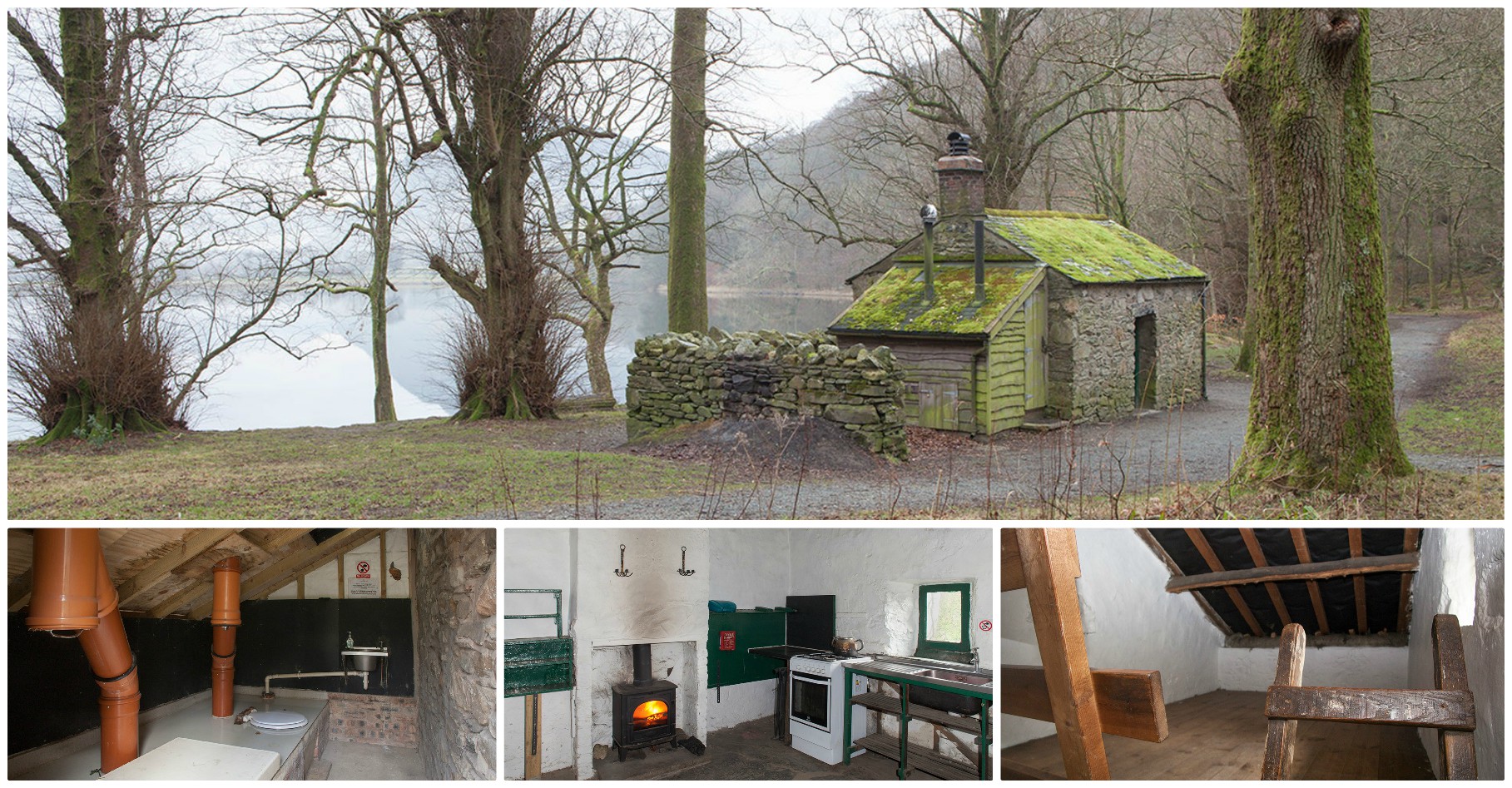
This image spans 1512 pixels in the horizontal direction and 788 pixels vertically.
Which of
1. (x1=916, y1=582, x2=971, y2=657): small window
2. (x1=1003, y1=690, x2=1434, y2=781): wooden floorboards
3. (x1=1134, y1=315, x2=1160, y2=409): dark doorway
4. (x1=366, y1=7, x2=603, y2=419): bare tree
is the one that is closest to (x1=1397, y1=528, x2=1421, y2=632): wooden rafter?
(x1=1003, y1=690, x2=1434, y2=781): wooden floorboards

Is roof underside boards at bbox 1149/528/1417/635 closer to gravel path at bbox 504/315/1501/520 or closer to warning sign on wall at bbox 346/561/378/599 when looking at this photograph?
gravel path at bbox 504/315/1501/520

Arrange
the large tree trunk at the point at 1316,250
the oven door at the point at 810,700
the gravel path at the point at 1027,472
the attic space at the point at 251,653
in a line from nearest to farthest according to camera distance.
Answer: the attic space at the point at 251,653, the oven door at the point at 810,700, the large tree trunk at the point at 1316,250, the gravel path at the point at 1027,472

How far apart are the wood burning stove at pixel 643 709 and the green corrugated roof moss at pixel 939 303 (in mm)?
6360

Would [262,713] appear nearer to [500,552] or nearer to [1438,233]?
[500,552]

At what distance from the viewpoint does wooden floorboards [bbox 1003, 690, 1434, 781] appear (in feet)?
11.6

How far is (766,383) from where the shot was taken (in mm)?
10539

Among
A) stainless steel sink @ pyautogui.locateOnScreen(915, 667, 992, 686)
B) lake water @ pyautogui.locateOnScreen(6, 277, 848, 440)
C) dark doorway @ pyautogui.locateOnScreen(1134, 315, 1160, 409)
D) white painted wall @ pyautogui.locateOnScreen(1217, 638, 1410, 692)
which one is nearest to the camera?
stainless steel sink @ pyautogui.locateOnScreen(915, 667, 992, 686)

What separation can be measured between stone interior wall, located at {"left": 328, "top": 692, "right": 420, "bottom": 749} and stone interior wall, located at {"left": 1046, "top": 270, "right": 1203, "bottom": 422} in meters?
8.18

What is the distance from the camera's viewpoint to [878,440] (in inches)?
393

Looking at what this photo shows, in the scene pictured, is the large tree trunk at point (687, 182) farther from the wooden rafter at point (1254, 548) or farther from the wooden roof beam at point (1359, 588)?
the wooden rafter at point (1254, 548)

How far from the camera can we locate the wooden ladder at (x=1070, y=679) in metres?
2.97

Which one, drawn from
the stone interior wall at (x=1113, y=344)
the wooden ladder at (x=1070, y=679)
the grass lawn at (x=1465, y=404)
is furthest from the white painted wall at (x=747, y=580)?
the stone interior wall at (x=1113, y=344)

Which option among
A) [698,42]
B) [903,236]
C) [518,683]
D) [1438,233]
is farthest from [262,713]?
[1438,233]

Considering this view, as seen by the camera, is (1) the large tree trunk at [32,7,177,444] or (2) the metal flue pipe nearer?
(2) the metal flue pipe
